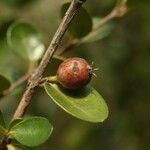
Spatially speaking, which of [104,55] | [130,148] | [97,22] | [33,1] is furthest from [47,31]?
[97,22]

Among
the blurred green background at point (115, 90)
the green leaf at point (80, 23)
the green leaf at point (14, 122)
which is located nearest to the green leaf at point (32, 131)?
the green leaf at point (14, 122)

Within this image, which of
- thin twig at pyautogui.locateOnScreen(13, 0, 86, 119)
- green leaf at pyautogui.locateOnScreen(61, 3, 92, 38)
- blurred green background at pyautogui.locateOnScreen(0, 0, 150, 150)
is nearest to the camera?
thin twig at pyautogui.locateOnScreen(13, 0, 86, 119)

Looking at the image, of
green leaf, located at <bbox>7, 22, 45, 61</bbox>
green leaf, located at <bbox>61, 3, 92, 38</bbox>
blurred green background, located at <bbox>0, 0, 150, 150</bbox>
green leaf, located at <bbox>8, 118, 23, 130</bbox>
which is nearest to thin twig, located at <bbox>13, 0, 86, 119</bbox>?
green leaf, located at <bbox>8, 118, 23, 130</bbox>

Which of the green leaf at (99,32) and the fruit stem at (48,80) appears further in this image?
the green leaf at (99,32)

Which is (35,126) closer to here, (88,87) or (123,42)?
(88,87)

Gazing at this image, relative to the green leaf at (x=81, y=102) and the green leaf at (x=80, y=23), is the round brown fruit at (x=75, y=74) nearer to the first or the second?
the green leaf at (x=81, y=102)

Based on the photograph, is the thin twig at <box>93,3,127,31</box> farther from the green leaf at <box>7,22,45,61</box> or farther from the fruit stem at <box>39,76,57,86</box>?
the fruit stem at <box>39,76,57,86</box>
